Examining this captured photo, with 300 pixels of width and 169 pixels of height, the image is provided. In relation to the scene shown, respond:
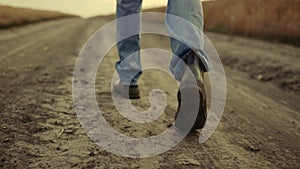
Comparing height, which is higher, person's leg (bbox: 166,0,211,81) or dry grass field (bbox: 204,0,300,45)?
person's leg (bbox: 166,0,211,81)

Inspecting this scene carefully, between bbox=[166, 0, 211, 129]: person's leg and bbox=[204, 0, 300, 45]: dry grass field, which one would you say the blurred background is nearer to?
bbox=[166, 0, 211, 129]: person's leg

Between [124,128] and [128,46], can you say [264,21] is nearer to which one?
[128,46]

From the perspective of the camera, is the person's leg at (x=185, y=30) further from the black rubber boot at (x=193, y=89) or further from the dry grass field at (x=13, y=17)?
the dry grass field at (x=13, y=17)

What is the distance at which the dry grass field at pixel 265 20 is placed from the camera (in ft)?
25.6

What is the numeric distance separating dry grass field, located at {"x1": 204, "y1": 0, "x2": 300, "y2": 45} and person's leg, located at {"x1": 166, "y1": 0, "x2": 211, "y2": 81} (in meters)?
5.79

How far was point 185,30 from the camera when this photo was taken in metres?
1.71

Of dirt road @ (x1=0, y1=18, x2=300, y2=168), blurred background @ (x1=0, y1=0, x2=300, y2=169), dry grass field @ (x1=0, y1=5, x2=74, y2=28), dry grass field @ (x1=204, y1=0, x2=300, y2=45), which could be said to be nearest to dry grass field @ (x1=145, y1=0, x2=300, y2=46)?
dry grass field @ (x1=204, y1=0, x2=300, y2=45)

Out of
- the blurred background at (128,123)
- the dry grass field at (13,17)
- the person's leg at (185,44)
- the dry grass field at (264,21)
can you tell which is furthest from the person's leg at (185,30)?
the dry grass field at (13,17)

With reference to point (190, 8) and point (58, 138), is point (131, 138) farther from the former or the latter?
point (190, 8)

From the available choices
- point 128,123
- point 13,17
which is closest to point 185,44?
point 128,123

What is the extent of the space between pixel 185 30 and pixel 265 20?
834 centimetres

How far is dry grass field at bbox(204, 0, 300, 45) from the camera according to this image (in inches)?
307

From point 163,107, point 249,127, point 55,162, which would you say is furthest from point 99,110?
point 249,127

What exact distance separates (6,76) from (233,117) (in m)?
1.91
